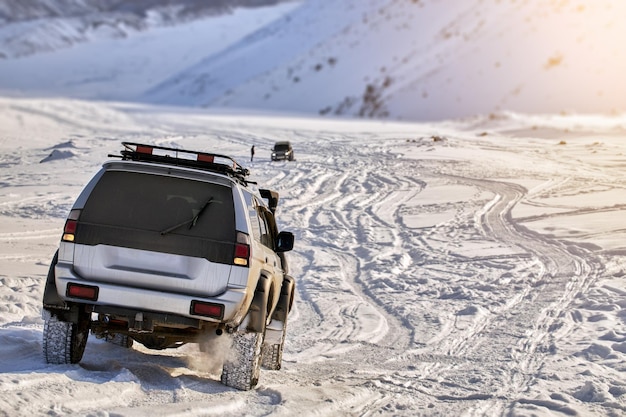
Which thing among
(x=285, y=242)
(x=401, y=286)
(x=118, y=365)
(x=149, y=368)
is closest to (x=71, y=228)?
(x=118, y=365)

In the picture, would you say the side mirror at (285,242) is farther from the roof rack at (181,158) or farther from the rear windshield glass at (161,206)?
the rear windshield glass at (161,206)

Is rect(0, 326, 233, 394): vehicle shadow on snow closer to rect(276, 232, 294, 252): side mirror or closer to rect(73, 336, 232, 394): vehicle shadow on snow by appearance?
rect(73, 336, 232, 394): vehicle shadow on snow

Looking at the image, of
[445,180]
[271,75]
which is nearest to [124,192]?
[445,180]

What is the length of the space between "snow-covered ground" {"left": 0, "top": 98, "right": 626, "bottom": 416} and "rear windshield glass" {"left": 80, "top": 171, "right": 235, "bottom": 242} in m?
1.18

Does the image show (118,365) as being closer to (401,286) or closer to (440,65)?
(401,286)

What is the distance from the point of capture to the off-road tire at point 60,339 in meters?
7.74

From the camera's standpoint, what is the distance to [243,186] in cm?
829

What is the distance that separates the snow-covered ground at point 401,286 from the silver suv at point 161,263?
0.39 m

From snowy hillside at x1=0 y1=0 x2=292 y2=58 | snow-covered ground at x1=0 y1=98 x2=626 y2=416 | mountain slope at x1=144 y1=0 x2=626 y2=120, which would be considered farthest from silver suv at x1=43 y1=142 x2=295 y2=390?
snowy hillside at x1=0 y1=0 x2=292 y2=58

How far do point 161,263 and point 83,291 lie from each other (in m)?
0.62

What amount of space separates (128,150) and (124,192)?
1.09 metres

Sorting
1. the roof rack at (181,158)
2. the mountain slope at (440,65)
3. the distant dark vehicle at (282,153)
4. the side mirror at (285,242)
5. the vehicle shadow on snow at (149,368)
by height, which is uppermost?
the mountain slope at (440,65)

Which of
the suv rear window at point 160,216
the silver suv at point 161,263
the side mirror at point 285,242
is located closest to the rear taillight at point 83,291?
the silver suv at point 161,263

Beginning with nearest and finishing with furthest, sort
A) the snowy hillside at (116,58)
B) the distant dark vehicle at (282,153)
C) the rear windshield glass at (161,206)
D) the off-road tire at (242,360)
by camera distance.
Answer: the rear windshield glass at (161,206) → the off-road tire at (242,360) → the distant dark vehicle at (282,153) → the snowy hillside at (116,58)
